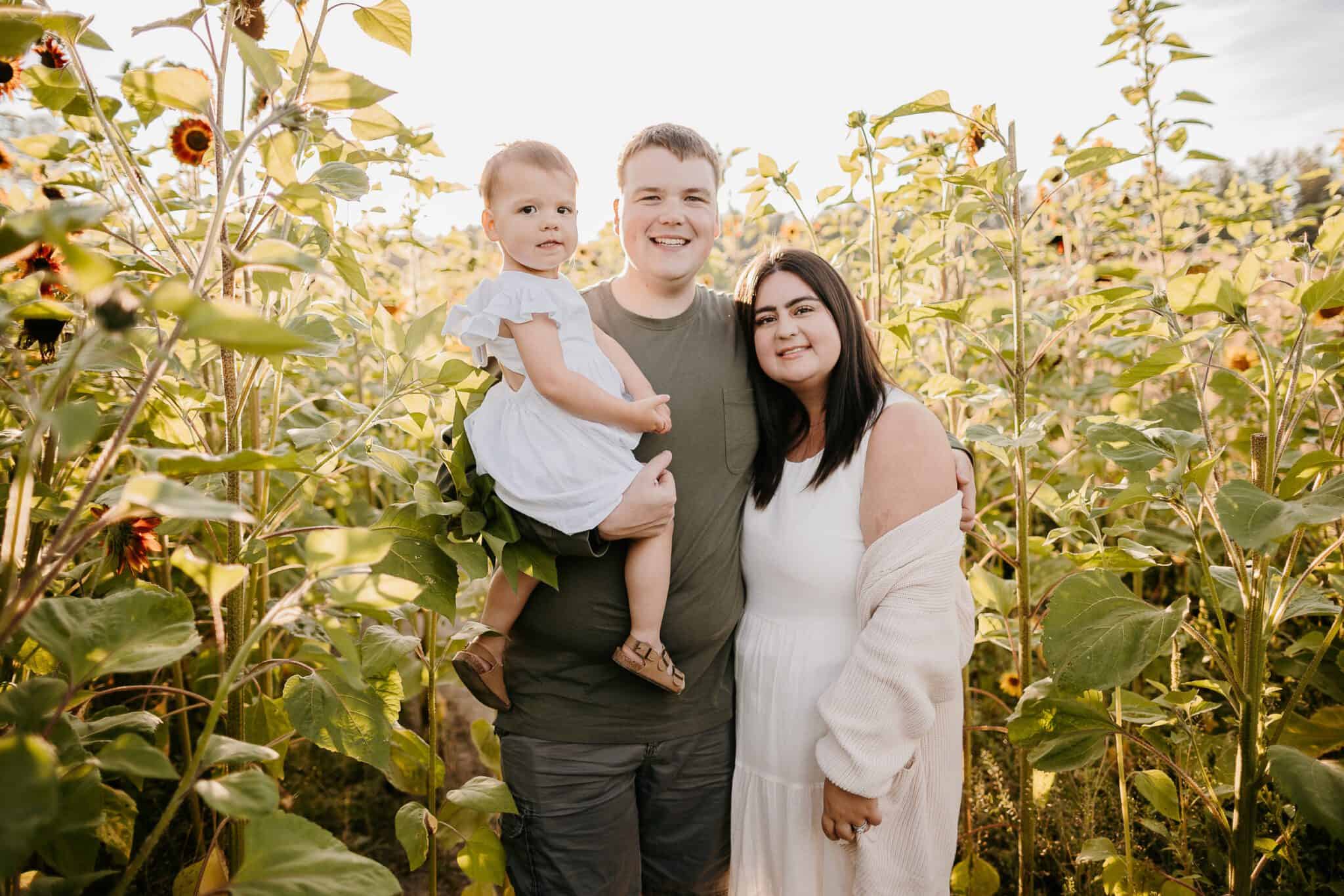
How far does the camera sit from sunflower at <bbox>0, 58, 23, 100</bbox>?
1735 mm

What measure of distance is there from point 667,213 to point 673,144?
156mm

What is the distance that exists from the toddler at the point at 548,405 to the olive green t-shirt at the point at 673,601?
0.22 feet

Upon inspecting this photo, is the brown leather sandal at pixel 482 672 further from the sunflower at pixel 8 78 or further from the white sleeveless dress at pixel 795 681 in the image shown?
the sunflower at pixel 8 78

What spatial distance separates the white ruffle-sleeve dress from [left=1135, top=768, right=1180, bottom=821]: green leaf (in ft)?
4.07

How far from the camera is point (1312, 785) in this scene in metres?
1.24

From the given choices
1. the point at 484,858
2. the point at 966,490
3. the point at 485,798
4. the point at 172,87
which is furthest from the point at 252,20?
the point at 966,490

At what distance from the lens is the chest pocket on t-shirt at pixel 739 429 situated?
1.86 metres

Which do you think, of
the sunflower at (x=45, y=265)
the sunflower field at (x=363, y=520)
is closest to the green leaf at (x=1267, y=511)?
the sunflower field at (x=363, y=520)

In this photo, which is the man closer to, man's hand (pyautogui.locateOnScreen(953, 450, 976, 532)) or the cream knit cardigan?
man's hand (pyautogui.locateOnScreen(953, 450, 976, 532))

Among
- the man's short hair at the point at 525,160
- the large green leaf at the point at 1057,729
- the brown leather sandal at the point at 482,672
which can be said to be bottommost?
the large green leaf at the point at 1057,729

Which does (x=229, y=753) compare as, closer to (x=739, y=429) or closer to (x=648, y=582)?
(x=648, y=582)

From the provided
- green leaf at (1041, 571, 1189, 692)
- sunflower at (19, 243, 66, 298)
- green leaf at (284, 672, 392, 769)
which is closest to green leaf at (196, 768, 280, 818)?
green leaf at (284, 672, 392, 769)

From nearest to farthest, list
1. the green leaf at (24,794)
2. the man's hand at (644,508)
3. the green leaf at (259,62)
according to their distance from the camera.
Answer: the green leaf at (24,794), the green leaf at (259,62), the man's hand at (644,508)

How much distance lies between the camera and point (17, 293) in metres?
1.20
